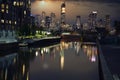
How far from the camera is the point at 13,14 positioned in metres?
158

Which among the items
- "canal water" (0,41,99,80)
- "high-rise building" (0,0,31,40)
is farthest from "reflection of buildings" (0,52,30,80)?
"high-rise building" (0,0,31,40)

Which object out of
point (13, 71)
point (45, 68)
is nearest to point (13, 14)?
point (45, 68)

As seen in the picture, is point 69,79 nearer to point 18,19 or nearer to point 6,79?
point 6,79

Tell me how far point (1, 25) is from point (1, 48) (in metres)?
67.9

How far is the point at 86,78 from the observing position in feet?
126

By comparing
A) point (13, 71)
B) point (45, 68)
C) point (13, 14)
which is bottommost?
point (45, 68)

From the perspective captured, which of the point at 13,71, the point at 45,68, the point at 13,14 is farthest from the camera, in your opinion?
the point at 13,14

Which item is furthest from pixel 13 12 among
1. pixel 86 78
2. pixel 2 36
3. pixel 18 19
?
pixel 86 78

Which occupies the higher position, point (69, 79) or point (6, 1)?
point (6, 1)

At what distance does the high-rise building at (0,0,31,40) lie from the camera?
14512 cm

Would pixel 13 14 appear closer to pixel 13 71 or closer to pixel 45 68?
pixel 45 68

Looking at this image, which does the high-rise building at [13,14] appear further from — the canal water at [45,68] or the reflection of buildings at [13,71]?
the reflection of buildings at [13,71]

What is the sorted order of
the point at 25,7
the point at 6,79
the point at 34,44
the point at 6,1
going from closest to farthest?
the point at 6,79, the point at 34,44, the point at 6,1, the point at 25,7

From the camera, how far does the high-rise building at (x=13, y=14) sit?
476 ft
